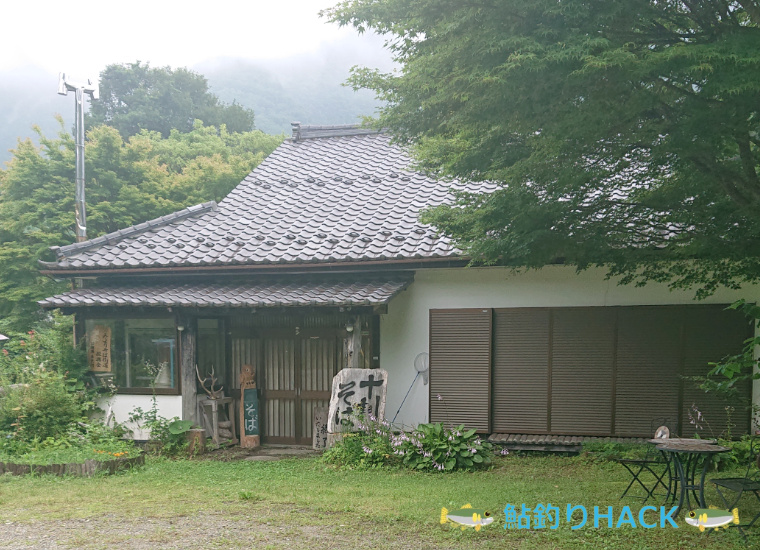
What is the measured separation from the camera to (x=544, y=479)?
332 inches

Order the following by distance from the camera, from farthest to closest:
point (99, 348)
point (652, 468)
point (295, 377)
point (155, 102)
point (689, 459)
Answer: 1. point (155, 102)
2. point (99, 348)
3. point (295, 377)
4. point (652, 468)
5. point (689, 459)

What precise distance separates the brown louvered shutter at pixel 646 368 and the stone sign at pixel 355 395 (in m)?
3.60

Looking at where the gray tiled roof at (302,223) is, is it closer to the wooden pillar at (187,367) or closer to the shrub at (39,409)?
the wooden pillar at (187,367)

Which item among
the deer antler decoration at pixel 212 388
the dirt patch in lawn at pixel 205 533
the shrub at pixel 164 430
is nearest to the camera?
the dirt patch in lawn at pixel 205 533

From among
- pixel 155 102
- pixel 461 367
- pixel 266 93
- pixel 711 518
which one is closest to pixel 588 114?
pixel 711 518

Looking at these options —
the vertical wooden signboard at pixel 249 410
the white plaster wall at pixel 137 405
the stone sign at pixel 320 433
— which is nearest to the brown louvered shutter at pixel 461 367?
the stone sign at pixel 320 433

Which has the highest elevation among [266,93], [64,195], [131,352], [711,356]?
[266,93]

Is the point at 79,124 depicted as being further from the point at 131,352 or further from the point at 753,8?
the point at 753,8

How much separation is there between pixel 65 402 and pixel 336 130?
8955mm

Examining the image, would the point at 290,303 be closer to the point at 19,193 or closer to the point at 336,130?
the point at 336,130

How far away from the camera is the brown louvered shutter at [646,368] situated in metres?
9.92

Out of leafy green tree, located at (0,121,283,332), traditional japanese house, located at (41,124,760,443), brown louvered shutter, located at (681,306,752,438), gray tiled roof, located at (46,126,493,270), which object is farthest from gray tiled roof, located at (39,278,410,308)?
leafy green tree, located at (0,121,283,332)

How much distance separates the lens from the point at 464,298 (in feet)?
35.4

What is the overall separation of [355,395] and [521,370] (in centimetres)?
271
